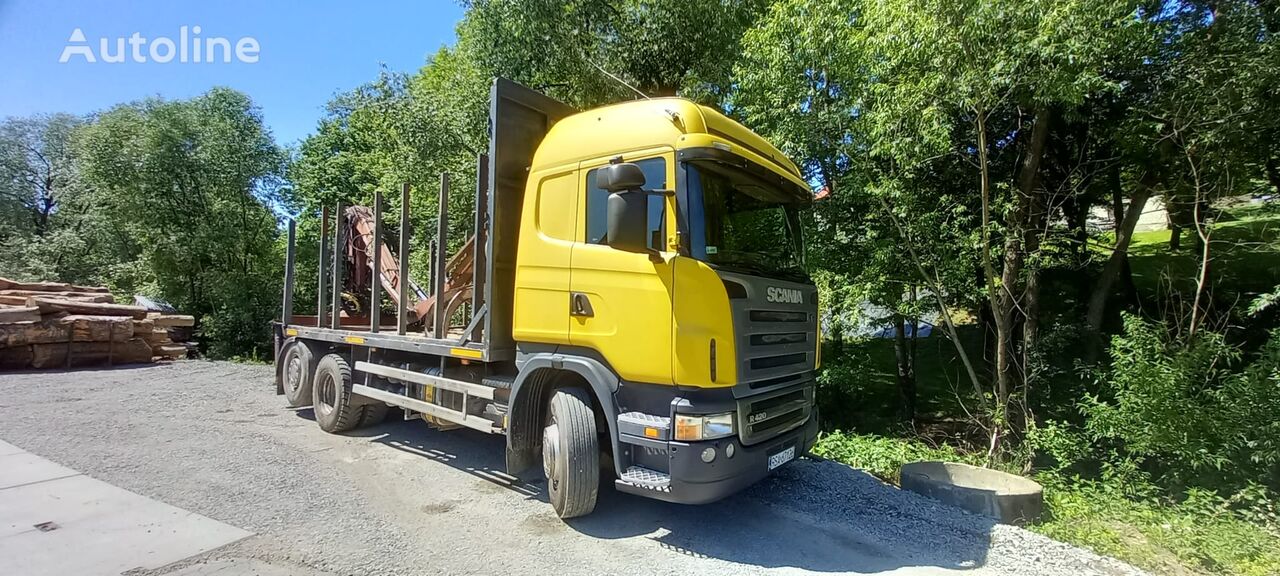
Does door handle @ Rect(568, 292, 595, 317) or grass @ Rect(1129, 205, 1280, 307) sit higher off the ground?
grass @ Rect(1129, 205, 1280, 307)

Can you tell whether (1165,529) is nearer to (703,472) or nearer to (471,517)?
(703,472)

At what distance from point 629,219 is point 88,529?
4305 mm

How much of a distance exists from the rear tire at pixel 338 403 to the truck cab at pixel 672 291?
348 cm

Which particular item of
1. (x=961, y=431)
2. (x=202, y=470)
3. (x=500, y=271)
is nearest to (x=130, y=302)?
(x=202, y=470)

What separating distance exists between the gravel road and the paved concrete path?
18 cm

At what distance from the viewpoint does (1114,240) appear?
10281mm

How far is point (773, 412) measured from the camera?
4.41 metres

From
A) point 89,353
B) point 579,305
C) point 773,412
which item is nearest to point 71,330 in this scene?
point 89,353

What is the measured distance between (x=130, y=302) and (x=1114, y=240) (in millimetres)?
28280

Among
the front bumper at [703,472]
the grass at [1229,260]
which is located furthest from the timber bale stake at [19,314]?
the grass at [1229,260]

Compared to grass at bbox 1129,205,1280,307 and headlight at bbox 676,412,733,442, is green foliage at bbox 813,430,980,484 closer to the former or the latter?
headlight at bbox 676,412,733,442

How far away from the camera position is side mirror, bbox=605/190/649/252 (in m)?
3.86

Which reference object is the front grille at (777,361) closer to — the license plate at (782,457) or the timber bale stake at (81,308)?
the license plate at (782,457)

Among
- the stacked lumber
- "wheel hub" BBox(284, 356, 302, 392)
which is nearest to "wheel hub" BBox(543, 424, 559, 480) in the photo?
"wheel hub" BBox(284, 356, 302, 392)
